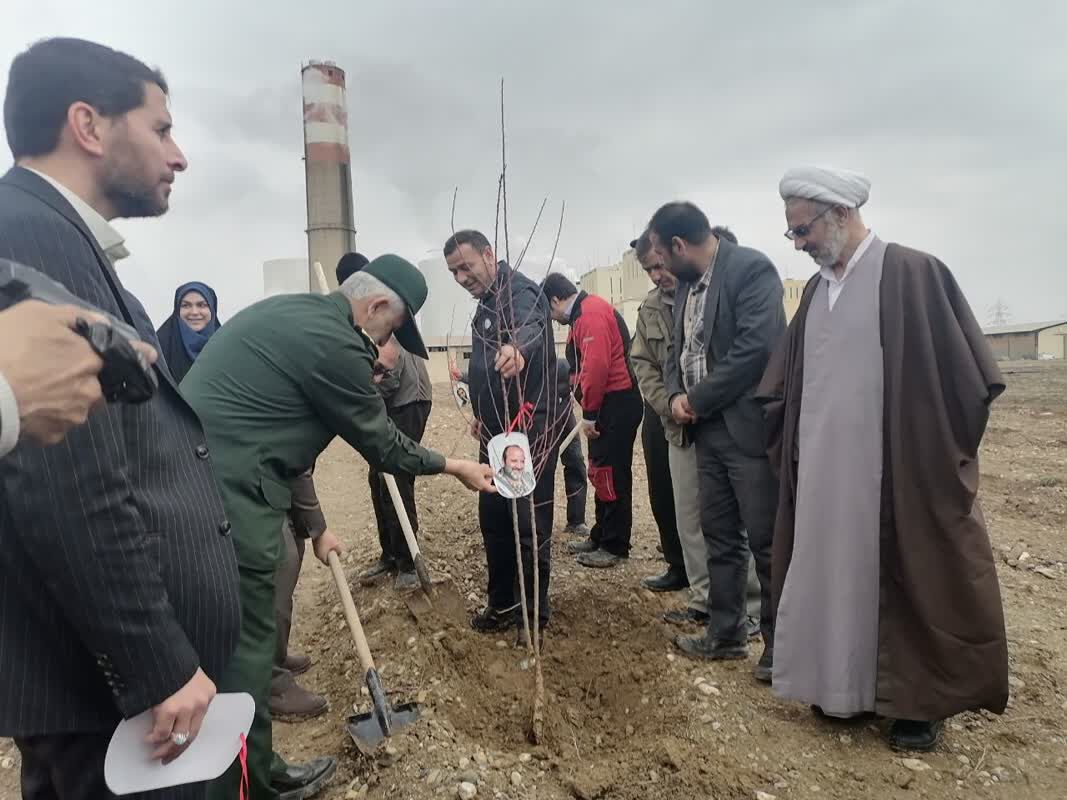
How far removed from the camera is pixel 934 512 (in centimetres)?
244

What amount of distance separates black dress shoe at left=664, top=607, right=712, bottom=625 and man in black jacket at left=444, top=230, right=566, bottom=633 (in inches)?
28.8

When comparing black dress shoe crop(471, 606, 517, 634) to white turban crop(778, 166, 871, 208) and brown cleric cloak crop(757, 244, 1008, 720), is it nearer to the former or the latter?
brown cleric cloak crop(757, 244, 1008, 720)

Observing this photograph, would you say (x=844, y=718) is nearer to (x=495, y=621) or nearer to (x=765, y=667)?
(x=765, y=667)

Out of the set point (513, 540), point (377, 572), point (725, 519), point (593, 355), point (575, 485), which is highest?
point (593, 355)

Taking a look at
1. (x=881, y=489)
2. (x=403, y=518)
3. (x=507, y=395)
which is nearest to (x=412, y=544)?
(x=403, y=518)

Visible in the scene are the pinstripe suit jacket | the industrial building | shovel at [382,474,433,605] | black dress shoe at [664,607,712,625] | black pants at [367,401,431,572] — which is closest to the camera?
the pinstripe suit jacket

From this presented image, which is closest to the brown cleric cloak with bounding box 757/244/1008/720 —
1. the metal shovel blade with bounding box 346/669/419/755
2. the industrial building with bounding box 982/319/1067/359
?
the metal shovel blade with bounding box 346/669/419/755

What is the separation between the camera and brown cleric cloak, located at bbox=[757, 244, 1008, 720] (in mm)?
2416

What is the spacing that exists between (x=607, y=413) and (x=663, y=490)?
78cm

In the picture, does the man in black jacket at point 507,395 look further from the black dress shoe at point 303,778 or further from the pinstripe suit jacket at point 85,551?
the pinstripe suit jacket at point 85,551

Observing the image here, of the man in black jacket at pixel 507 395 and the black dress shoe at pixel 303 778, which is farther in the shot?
the man in black jacket at pixel 507 395

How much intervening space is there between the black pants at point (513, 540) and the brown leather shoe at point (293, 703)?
3.51ft

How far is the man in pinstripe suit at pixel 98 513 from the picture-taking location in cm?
114

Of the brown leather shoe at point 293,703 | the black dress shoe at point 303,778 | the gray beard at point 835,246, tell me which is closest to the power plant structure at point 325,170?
the brown leather shoe at point 293,703
